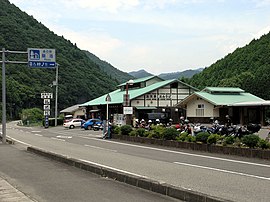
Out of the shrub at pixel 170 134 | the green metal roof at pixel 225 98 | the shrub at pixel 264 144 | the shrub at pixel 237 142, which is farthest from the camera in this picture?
the green metal roof at pixel 225 98

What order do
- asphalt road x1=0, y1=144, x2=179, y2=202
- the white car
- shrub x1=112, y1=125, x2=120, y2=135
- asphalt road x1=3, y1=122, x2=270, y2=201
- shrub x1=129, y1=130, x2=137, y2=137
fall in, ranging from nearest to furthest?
asphalt road x1=0, y1=144, x2=179, y2=202 < asphalt road x1=3, y1=122, x2=270, y2=201 < shrub x1=129, y1=130, x2=137, y2=137 < shrub x1=112, y1=125, x2=120, y2=135 < the white car

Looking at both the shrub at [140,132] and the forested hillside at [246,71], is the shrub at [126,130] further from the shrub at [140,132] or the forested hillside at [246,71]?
the forested hillside at [246,71]

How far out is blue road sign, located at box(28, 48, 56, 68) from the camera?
25141 mm

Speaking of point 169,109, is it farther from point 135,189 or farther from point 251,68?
point 135,189

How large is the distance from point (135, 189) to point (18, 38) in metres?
77.8

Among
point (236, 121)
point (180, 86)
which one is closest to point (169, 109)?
point (180, 86)

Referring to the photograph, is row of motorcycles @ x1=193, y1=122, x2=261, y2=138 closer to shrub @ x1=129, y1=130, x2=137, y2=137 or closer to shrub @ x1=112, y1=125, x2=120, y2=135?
shrub @ x1=129, y1=130, x2=137, y2=137

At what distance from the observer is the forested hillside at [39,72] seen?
82938mm

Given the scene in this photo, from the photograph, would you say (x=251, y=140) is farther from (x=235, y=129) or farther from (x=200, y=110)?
(x=200, y=110)

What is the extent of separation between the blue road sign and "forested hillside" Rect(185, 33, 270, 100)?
46.2 meters

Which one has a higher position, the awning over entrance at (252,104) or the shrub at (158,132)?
the awning over entrance at (252,104)

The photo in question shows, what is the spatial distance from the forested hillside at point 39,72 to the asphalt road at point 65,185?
227ft

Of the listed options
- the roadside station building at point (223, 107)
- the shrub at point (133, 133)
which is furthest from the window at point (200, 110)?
the shrub at point (133, 133)

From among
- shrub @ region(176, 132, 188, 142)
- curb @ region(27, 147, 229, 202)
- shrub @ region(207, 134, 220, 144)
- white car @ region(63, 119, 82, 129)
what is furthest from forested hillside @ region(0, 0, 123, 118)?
curb @ region(27, 147, 229, 202)
